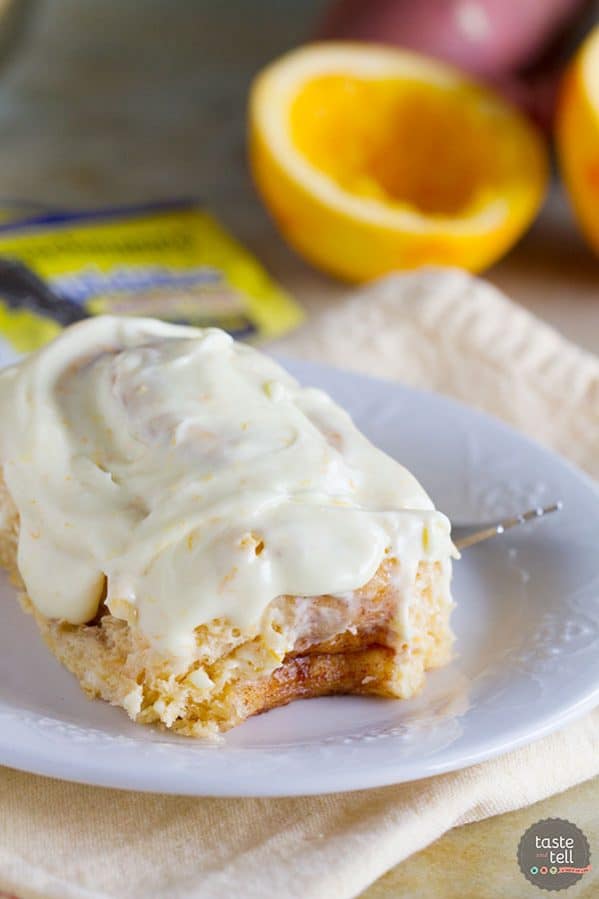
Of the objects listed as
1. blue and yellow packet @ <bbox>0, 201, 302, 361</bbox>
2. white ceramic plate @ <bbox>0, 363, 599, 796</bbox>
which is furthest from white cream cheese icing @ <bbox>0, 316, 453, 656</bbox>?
blue and yellow packet @ <bbox>0, 201, 302, 361</bbox>

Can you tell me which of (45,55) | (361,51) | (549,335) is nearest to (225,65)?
(45,55)

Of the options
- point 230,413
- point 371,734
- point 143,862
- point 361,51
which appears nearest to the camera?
point 143,862

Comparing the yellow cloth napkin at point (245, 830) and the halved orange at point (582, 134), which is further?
the halved orange at point (582, 134)

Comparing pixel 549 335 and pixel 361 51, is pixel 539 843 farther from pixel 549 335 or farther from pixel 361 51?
pixel 361 51

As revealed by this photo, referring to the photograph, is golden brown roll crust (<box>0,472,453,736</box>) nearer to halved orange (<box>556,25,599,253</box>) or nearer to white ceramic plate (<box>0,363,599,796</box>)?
white ceramic plate (<box>0,363,599,796</box>)

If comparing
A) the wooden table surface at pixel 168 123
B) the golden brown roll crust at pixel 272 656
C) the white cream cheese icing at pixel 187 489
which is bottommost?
the wooden table surface at pixel 168 123

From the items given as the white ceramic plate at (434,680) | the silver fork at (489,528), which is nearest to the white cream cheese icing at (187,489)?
the white ceramic plate at (434,680)

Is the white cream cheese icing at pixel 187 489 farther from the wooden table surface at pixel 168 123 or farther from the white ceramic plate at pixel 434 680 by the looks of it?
the wooden table surface at pixel 168 123
